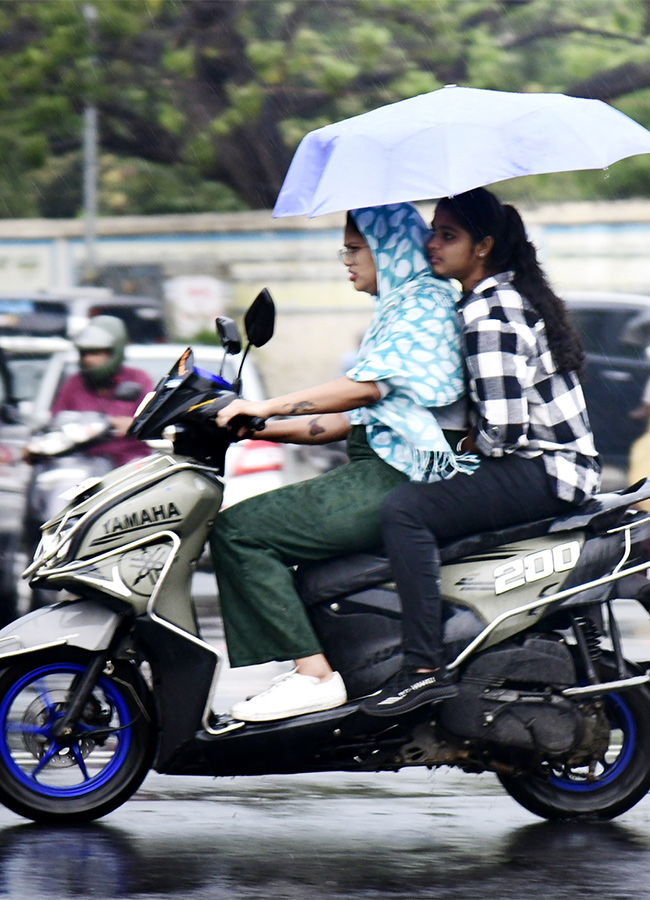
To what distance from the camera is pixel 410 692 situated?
4422mm

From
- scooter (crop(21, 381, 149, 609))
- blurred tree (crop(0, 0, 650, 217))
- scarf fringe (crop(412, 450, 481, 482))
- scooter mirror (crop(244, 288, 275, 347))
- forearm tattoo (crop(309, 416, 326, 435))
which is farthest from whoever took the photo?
blurred tree (crop(0, 0, 650, 217))

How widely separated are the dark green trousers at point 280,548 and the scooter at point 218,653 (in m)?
0.08

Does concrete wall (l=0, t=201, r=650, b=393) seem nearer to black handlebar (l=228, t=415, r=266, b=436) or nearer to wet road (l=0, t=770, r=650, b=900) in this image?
wet road (l=0, t=770, r=650, b=900)

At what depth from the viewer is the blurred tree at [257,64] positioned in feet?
61.3

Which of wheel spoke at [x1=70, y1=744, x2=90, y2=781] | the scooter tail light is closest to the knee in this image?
wheel spoke at [x1=70, y1=744, x2=90, y2=781]

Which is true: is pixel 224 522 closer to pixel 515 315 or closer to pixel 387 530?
pixel 387 530

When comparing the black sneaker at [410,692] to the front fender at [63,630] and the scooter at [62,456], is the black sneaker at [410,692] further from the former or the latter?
the scooter at [62,456]

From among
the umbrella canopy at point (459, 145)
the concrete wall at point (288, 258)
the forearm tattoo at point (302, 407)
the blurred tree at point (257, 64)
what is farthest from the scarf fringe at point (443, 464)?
the concrete wall at point (288, 258)

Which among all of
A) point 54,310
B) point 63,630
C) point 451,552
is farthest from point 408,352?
point 54,310

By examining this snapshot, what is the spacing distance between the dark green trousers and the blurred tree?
47.3ft

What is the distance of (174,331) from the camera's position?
21.7 metres

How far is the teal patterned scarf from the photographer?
175 inches

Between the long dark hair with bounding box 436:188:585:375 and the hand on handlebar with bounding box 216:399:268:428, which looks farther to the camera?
the long dark hair with bounding box 436:188:585:375

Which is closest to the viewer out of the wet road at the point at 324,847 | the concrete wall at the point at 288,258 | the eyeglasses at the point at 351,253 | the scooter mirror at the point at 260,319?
the wet road at the point at 324,847
